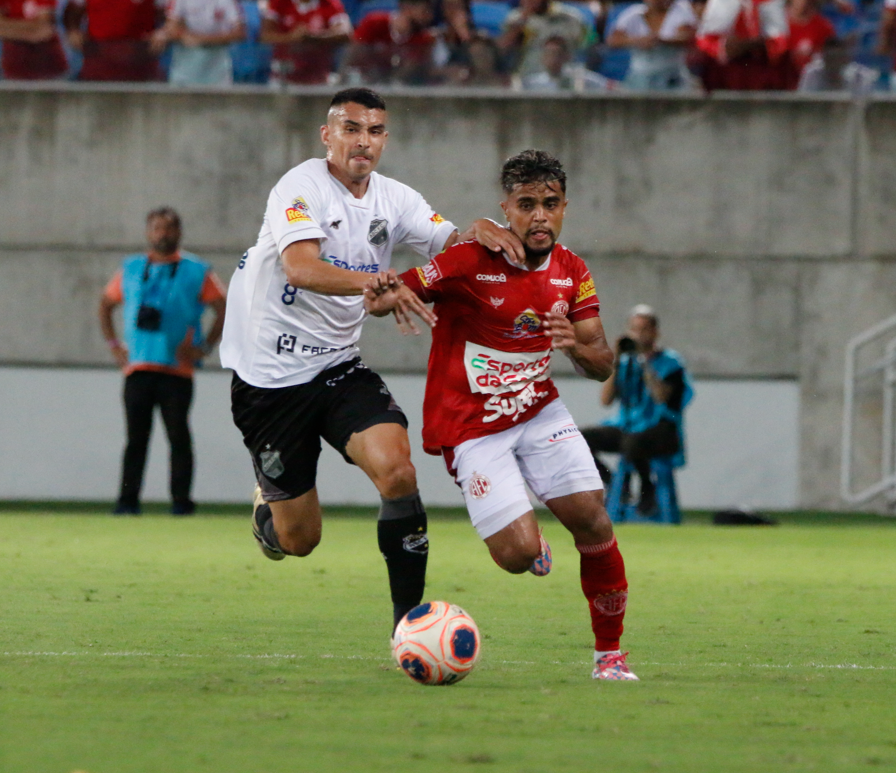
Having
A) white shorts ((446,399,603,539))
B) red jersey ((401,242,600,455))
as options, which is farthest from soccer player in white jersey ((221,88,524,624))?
white shorts ((446,399,603,539))

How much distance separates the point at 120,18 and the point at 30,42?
0.99 meters

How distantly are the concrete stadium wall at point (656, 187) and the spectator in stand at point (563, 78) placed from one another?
5.8 inches

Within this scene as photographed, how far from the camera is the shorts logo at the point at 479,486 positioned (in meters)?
5.48

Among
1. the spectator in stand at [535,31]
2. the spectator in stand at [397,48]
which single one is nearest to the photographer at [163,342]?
the spectator in stand at [397,48]

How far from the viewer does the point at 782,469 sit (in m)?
15.0

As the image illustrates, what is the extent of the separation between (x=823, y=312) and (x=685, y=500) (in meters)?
2.31

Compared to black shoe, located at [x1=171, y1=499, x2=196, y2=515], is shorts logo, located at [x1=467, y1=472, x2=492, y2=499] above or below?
above

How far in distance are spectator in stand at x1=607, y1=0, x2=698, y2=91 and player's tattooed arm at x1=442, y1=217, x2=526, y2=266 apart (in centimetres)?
951

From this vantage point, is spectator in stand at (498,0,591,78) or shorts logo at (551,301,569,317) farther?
spectator in stand at (498,0,591,78)

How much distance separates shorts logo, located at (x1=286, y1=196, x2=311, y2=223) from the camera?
5695 mm

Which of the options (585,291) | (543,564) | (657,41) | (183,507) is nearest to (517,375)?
(585,291)

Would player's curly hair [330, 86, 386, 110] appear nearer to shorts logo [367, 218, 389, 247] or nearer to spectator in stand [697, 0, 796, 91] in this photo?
shorts logo [367, 218, 389, 247]

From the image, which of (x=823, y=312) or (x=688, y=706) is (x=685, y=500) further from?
(x=688, y=706)

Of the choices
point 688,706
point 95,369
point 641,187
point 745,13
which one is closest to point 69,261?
point 95,369
